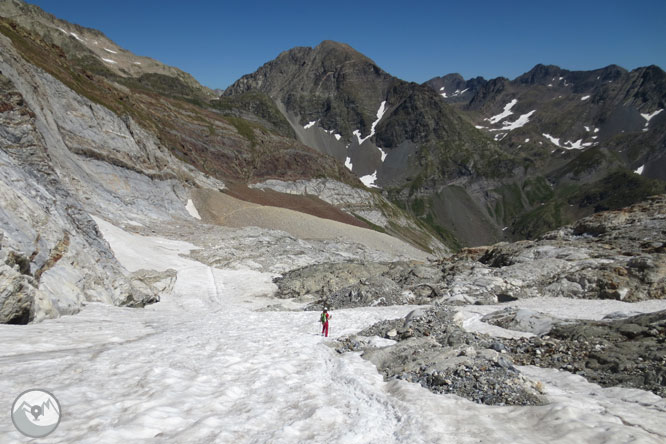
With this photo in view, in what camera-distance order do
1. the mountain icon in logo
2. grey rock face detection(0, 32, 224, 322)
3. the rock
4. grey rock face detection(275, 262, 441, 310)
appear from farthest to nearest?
grey rock face detection(275, 262, 441, 310), the rock, grey rock face detection(0, 32, 224, 322), the mountain icon in logo

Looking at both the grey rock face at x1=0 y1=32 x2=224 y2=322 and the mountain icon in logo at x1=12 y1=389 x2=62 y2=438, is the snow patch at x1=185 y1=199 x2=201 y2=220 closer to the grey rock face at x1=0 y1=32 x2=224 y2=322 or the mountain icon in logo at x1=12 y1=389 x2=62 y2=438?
the grey rock face at x1=0 y1=32 x2=224 y2=322

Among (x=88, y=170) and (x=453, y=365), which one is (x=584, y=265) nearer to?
(x=453, y=365)

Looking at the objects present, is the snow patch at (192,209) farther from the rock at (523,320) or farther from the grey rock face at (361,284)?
the rock at (523,320)

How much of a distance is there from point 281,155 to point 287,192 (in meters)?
19.0

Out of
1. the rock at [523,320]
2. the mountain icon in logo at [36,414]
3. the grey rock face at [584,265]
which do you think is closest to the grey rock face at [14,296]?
the mountain icon in logo at [36,414]

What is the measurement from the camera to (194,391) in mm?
7602

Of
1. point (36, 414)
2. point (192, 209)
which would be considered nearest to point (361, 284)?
point (36, 414)

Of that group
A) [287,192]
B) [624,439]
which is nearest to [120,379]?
[624,439]

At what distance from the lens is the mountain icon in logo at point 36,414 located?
4.78 m

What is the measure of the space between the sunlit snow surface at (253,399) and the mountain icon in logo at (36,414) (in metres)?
0.18

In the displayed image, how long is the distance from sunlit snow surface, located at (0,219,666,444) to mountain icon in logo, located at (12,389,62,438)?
179mm

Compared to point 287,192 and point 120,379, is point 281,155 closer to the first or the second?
point 287,192

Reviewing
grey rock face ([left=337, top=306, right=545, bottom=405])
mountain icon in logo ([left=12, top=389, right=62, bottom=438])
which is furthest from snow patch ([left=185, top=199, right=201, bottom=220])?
mountain icon in logo ([left=12, top=389, right=62, bottom=438])

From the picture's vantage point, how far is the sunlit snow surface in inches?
230
